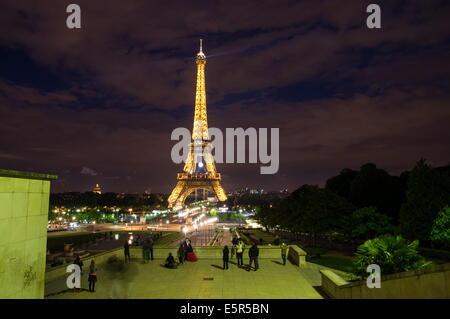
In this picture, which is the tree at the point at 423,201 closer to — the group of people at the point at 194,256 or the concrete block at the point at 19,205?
the group of people at the point at 194,256

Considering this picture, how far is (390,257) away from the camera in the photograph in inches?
444

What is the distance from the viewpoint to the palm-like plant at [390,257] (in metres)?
11.0

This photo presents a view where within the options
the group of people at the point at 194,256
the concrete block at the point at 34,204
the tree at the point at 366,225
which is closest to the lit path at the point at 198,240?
the tree at the point at 366,225

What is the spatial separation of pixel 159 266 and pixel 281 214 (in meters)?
40.4

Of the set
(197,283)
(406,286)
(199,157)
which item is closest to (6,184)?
(197,283)

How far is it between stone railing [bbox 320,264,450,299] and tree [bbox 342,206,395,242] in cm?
1968

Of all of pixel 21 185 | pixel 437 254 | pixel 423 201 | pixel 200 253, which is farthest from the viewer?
pixel 423 201

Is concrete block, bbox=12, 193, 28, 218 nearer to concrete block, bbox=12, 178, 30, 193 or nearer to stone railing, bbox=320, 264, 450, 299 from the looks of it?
concrete block, bbox=12, 178, 30, 193

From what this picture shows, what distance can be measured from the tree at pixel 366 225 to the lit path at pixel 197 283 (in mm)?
15482

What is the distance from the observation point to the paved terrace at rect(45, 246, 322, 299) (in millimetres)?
12438

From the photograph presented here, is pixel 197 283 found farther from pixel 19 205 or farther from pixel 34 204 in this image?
pixel 19 205

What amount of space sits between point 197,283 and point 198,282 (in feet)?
0.58
